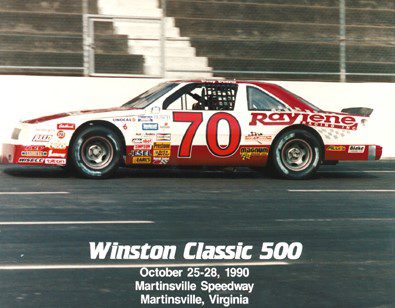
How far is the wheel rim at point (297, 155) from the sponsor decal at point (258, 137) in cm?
28

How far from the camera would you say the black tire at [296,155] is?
42.6 feet

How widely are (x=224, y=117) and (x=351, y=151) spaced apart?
1.92 m

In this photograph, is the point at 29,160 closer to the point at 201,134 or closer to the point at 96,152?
the point at 96,152

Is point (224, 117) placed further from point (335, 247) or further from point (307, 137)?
point (335, 247)

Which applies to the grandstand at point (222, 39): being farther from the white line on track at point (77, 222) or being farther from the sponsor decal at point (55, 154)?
the white line on track at point (77, 222)

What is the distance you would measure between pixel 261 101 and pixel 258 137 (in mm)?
545

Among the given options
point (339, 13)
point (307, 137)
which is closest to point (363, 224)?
point (307, 137)

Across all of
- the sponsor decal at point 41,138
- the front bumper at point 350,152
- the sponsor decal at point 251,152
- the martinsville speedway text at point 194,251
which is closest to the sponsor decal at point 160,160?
the sponsor decal at point 251,152

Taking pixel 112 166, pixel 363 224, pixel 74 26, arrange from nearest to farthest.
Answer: pixel 363 224 → pixel 112 166 → pixel 74 26

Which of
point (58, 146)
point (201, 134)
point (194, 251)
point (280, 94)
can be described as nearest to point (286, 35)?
point (280, 94)

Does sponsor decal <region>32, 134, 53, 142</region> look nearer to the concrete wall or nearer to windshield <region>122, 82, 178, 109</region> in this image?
windshield <region>122, 82, 178, 109</region>

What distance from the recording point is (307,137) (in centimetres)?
1303

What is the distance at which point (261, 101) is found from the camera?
13086 mm

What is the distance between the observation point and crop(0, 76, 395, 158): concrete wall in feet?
51.4
